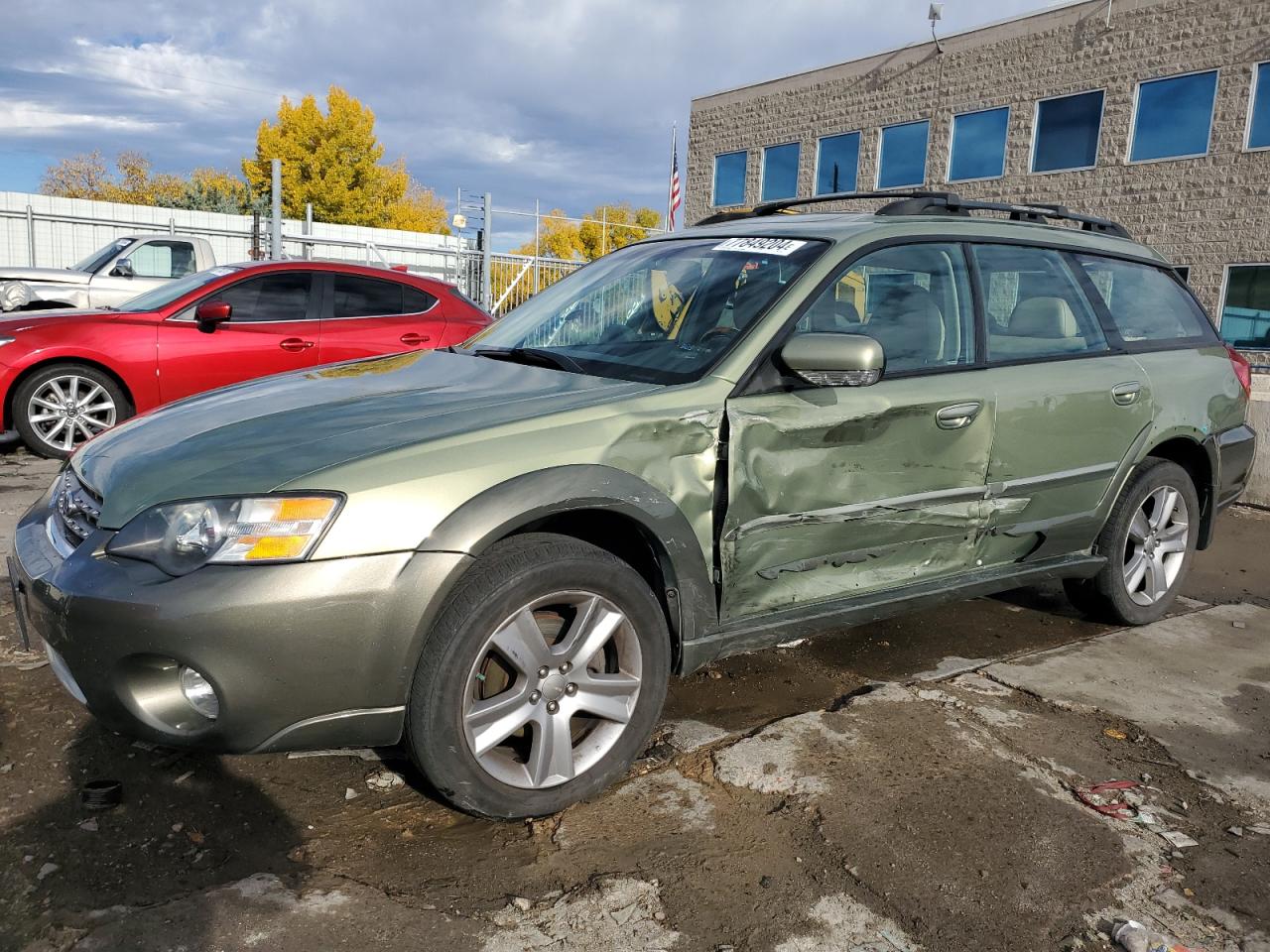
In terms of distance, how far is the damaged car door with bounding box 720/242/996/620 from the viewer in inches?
113

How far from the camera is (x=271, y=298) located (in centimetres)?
768

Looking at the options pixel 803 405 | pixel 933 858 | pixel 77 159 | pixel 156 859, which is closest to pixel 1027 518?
pixel 803 405

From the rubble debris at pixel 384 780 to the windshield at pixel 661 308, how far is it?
4.33 feet

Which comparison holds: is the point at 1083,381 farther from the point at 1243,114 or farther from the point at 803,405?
the point at 1243,114

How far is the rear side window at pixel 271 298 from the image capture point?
7.57m

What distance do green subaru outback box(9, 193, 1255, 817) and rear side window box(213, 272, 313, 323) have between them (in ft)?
14.2

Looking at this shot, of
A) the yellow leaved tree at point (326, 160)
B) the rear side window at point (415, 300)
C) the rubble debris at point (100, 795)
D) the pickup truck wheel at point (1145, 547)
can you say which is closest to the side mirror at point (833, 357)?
the pickup truck wheel at point (1145, 547)

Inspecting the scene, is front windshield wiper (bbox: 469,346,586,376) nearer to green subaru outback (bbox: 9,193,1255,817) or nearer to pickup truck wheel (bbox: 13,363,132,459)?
green subaru outback (bbox: 9,193,1255,817)

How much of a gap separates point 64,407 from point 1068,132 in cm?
1681

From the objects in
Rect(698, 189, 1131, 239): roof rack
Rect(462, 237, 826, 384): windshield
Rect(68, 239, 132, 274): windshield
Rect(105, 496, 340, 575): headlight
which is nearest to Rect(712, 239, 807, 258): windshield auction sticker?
Rect(462, 237, 826, 384): windshield

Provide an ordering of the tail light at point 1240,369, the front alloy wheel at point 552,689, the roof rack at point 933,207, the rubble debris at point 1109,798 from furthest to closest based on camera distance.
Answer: the tail light at point 1240,369 < the roof rack at point 933,207 < the rubble debris at point 1109,798 < the front alloy wheel at point 552,689

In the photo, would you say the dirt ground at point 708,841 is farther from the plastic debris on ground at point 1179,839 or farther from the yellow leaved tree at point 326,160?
the yellow leaved tree at point 326,160

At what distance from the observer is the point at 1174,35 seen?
16016 millimetres

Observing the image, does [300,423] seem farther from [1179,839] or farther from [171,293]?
→ [171,293]
